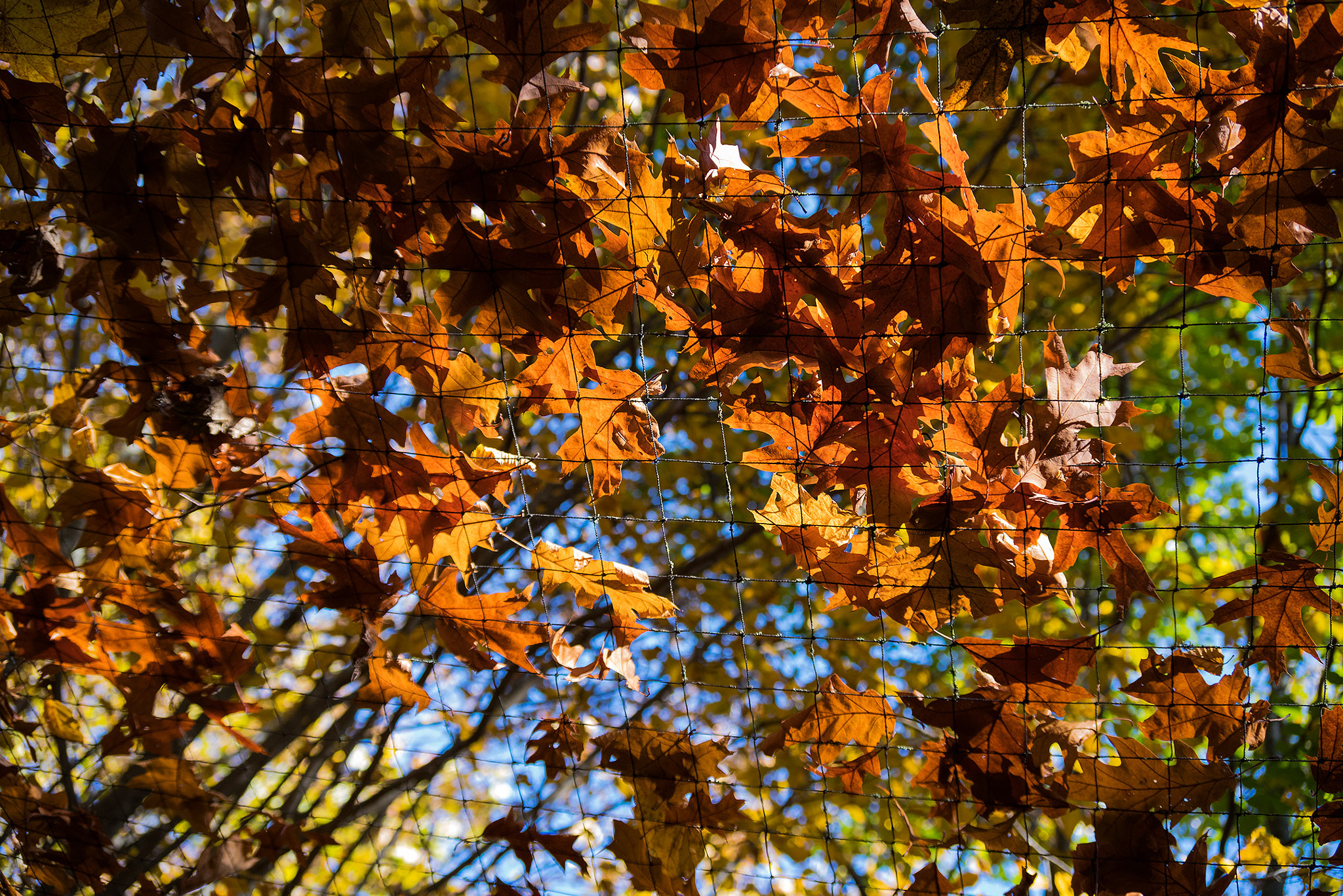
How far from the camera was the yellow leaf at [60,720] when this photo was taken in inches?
65.2

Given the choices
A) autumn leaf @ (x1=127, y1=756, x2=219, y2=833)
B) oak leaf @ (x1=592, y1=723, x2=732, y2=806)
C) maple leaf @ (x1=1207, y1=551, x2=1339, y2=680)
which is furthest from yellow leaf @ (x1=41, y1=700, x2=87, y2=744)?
maple leaf @ (x1=1207, y1=551, x2=1339, y2=680)

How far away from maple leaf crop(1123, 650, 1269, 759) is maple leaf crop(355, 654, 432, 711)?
1.11 m

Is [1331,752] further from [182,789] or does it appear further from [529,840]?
[182,789]

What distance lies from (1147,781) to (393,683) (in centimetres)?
119

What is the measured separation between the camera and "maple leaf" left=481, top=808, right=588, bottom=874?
1.43m

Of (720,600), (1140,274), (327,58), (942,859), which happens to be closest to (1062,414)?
(327,58)

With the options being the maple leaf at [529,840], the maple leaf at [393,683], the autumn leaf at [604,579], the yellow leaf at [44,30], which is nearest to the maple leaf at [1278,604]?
the autumn leaf at [604,579]

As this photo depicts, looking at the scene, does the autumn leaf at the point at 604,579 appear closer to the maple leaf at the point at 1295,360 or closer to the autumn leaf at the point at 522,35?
the autumn leaf at the point at 522,35

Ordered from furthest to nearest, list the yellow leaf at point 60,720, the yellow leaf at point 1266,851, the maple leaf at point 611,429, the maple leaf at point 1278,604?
the yellow leaf at point 1266,851 → the yellow leaf at point 60,720 → the maple leaf at point 611,429 → the maple leaf at point 1278,604

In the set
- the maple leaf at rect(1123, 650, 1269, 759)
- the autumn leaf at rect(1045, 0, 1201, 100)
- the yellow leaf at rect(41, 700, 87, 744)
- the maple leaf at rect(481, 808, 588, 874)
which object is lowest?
the yellow leaf at rect(41, 700, 87, 744)

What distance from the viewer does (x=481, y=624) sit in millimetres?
1295

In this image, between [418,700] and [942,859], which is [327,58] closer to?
[418,700]

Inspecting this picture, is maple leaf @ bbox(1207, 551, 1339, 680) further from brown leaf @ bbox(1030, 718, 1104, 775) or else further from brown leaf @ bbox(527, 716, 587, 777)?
brown leaf @ bbox(527, 716, 587, 777)

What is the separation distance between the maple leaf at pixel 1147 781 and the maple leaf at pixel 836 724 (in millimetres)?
286
